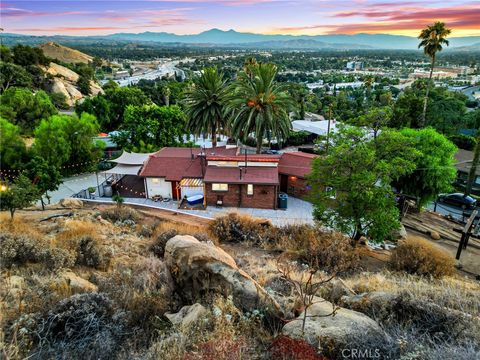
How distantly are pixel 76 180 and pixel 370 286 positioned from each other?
94.7ft

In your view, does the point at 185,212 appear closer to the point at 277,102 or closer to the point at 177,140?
the point at 277,102

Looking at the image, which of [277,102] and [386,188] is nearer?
[386,188]

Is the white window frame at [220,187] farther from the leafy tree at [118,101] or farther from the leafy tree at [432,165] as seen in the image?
the leafy tree at [118,101]

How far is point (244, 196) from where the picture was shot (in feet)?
83.1

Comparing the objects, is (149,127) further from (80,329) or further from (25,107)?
(80,329)

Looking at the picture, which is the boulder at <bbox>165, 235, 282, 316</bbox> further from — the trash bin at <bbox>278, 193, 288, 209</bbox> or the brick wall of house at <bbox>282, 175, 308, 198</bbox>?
the brick wall of house at <bbox>282, 175, 308, 198</bbox>

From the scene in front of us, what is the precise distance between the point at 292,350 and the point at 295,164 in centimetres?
2317

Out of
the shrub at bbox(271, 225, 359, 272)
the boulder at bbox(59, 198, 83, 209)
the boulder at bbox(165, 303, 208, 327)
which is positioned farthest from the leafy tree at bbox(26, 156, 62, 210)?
the boulder at bbox(165, 303, 208, 327)

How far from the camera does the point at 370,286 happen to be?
998 cm

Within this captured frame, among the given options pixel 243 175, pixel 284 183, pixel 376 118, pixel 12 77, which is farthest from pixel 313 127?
pixel 12 77

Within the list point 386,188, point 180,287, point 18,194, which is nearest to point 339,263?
point 386,188

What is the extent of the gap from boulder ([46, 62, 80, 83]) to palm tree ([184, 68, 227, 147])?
150 feet

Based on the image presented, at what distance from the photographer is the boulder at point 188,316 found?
6474 mm

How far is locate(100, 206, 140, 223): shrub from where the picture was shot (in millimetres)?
20094
